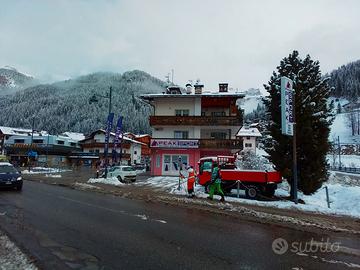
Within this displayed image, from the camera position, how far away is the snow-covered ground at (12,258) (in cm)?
591

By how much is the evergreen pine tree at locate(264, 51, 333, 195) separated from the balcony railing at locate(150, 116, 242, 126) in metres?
20.2

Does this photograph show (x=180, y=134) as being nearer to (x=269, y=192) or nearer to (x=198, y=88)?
(x=198, y=88)

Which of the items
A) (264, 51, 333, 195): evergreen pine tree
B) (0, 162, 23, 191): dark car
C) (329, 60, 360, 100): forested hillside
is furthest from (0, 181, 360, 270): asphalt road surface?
(329, 60, 360, 100): forested hillside

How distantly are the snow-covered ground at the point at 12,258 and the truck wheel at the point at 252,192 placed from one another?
45.0ft

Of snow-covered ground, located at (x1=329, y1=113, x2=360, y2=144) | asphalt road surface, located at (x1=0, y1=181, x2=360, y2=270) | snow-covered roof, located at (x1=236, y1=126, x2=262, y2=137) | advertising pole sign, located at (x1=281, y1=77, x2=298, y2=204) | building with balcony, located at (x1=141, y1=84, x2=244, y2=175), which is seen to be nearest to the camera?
asphalt road surface, located at (x1=0, y1=181, x2=360, y2=270)

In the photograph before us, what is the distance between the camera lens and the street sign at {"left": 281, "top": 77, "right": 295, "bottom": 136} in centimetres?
1620

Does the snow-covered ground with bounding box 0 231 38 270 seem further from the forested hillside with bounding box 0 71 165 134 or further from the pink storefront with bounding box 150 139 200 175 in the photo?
the forested hillside with bounding box 0 71 165 134

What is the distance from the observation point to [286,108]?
16438 millimetres

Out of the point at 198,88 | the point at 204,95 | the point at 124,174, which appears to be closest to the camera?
the point at 124,174

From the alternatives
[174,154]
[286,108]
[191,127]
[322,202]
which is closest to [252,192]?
[322,202]

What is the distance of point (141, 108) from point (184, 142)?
4687 inches

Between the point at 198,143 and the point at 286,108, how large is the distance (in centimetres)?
2309

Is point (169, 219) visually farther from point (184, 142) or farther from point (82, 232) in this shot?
point (184, 142)

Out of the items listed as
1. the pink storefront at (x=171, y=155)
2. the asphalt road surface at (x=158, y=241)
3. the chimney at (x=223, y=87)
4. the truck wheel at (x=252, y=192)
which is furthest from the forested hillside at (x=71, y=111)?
the asphalt road surface at (x=158, y=241)
